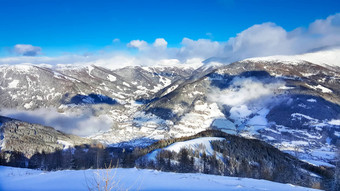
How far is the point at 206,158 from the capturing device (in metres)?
55.5

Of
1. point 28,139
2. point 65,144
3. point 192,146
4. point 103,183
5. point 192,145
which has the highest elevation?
point 28,139

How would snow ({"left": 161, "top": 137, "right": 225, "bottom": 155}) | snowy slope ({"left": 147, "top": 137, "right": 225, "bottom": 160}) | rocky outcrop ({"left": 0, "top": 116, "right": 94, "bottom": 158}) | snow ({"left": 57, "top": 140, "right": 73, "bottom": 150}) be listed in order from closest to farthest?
snowy slope ({"left": 147, "top": 137, "right": 225, "bottom": 160}) → snow ({"left": 161, "top": 137, "right": 225, "bottom": 155}) → rocky outcrop ({"left": 0, "top": 116, "right": 94, "bottom": 158}) → snow ({"left": 57, "top": 140, "right": 73, "bottom": 150})

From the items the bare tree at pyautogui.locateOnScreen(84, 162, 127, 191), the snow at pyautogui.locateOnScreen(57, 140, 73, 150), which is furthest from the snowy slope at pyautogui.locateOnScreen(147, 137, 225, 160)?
the snow at pyautogui.locateOnScreen(57, 140, 73, 150)

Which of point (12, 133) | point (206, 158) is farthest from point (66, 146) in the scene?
point (206, 158)

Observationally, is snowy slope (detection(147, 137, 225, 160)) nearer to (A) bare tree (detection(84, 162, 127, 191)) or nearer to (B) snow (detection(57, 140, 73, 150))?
(A) bare tree (detection(84, 162, 127, 191))

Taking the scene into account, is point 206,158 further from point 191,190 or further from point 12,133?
point 12,133

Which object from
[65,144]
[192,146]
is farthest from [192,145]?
[65,144]

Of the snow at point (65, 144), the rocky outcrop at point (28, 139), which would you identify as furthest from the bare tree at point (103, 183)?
the snow at point (65, 144)

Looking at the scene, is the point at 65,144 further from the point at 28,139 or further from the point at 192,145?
the point at 192,145

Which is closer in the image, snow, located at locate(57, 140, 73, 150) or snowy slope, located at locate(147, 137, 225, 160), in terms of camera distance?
snowy slope, located at locate(147, 137, 225, 160)

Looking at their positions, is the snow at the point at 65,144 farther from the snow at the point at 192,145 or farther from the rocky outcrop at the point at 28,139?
the snow at the point at 192,145

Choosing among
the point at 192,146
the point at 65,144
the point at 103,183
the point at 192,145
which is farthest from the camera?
the point at 65,144

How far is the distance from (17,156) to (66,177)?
5178 inches

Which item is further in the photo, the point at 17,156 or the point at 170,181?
the point at 17,156
